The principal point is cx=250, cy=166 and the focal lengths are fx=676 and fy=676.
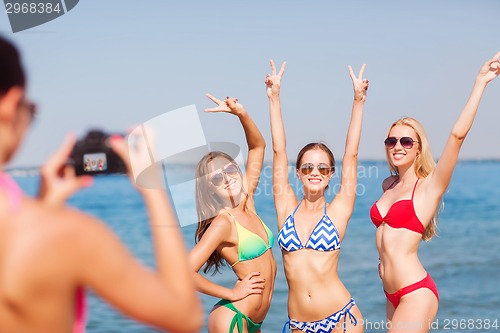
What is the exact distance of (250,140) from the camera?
5.26 meters

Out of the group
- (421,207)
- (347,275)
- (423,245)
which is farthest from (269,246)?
(423,245)

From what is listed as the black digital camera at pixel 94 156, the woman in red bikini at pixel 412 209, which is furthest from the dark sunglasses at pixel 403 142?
the black digital camera at pixel 94 156

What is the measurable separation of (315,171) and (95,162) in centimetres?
344

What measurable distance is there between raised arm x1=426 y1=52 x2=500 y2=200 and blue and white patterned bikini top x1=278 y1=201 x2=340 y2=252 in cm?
85

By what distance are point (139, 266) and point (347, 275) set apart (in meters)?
14.8

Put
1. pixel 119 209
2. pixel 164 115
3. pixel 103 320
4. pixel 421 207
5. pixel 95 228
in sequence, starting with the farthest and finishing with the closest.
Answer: pixel 119 209 < pixel 103 320 < pixel 421 207 < pixel 164 115 < pixel 95 228

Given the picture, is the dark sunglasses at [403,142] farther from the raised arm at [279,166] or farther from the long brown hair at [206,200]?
the long brown hair at [206,200]

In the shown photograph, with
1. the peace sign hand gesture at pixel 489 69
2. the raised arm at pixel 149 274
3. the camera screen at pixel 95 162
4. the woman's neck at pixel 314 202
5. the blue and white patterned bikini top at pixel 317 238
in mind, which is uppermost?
the camera screen at pixel 95 162

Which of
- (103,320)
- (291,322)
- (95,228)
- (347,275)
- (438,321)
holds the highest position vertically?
(95,228)

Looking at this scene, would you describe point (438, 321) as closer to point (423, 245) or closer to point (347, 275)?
point (347, 275)

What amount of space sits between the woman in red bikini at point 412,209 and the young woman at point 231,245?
0.88m

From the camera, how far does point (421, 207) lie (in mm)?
4898

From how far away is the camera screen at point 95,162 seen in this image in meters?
1.62

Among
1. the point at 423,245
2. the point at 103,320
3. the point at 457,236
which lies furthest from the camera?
the point at 457,236
